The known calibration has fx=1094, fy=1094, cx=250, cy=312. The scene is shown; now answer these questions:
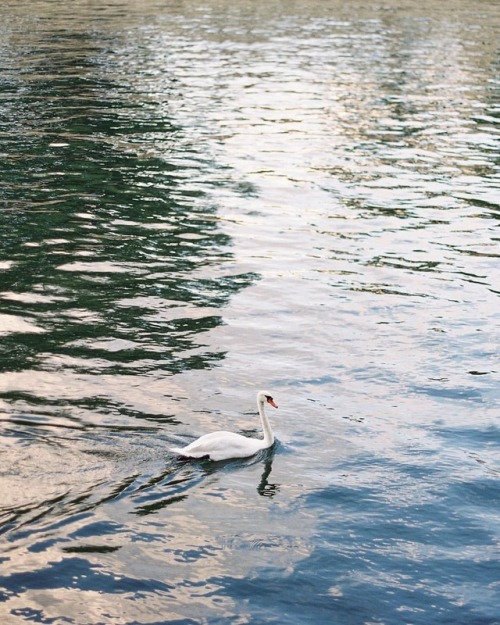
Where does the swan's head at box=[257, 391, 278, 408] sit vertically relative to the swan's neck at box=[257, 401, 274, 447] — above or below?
above

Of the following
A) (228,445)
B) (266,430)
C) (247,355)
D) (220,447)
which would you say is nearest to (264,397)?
(266,430)

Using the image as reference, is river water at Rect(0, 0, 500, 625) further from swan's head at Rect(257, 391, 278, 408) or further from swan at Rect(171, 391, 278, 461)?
swan's head at Rect(257, 391, 278, 408)

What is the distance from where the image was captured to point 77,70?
4738cm

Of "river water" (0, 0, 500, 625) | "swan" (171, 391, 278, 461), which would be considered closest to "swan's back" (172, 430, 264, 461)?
"swan" (171, 391, 278, 461)

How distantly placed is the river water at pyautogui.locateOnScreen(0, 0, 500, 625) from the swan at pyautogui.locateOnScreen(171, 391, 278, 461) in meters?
0.19

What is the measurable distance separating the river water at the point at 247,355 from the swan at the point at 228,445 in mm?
189

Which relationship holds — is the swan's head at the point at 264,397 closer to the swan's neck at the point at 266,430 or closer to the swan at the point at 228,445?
the swan at the point at 228,445

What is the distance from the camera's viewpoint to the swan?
587 inches

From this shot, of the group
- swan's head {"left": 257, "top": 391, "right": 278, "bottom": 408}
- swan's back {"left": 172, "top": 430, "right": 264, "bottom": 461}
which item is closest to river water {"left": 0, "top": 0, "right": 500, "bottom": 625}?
swan's back {"left": 172, "top": 430, "right": 264, "bottom": 461}

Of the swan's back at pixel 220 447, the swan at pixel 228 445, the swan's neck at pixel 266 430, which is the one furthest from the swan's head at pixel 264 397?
the swan's back at pixel 220 447

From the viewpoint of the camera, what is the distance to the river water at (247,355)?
1285 cm

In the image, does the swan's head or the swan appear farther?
the swan's head

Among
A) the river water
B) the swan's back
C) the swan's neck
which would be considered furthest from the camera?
the swan's neck

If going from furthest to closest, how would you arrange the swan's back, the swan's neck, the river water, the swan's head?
the swan's head < the swan's neck < the swan's back < the river water
